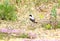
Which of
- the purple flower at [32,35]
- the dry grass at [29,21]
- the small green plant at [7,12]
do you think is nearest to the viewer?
the purple flower at [32,35]

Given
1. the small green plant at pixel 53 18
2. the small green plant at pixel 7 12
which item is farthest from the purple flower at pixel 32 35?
the small green plant at pixel 7 12

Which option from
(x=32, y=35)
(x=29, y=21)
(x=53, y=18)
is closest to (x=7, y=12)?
(x=29, y=21)

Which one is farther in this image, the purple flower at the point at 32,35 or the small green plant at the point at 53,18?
the small green plant at the point at 53,18

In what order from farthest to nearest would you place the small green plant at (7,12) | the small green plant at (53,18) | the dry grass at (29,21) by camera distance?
the small green plant at (7,12) < the small green plant at (53,18) < the dry grass at (29,21)

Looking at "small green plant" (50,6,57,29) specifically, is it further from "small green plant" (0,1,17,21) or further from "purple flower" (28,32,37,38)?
"small green plant" (0,1,17,21)

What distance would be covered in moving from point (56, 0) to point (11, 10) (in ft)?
9.83

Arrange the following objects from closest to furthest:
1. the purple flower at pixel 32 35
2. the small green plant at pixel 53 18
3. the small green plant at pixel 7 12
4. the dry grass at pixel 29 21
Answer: the purple flower at pixel 32 35
the dry grass at pixel 29 21
the small green plant at pixel 53 18
the small green plant at pixel 7 12

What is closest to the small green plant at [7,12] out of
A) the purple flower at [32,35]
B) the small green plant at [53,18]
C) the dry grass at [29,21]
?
the dry grass at [29,21]

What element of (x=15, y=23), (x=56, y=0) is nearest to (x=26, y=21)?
(x=15, y=23)

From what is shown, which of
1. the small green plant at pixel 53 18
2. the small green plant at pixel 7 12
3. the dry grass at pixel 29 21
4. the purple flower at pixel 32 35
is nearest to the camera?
the purple flower at pixel 32 35

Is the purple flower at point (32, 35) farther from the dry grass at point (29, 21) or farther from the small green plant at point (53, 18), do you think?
the small green plant at point (53, 18)

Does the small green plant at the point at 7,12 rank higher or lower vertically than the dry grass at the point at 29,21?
higher

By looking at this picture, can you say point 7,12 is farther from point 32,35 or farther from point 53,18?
point 32,35

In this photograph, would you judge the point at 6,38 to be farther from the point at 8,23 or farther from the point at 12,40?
the point at 8,23
